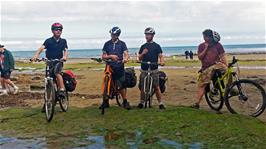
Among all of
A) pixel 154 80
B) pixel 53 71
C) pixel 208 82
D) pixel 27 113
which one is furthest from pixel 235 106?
pixel 27 113

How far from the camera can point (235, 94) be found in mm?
10414

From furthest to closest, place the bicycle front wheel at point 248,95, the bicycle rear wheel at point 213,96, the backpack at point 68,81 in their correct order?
1. the backpack at point 68,81
2. the bicycle rear wheel at point 213,96
3. the bicycle front wheel at point 248,95

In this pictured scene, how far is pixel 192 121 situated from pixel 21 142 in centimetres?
371

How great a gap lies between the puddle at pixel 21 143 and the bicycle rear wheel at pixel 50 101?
152cm

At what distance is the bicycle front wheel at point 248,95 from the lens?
402 inches

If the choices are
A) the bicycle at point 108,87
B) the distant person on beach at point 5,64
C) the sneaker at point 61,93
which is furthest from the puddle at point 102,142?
the distant person on beach at point 5,64

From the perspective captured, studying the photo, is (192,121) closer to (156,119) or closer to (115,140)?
(156,119)

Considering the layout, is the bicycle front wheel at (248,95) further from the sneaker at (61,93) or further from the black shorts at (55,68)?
the black shorts at (55,68)

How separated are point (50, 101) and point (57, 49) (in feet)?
5.67

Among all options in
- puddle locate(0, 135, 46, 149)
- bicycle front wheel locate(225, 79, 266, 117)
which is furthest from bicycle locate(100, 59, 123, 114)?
bicycle front wheel locate(225, 79, 266, 117)

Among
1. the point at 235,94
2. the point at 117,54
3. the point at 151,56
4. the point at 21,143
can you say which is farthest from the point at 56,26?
the point at 235,94

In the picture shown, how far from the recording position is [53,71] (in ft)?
35.9

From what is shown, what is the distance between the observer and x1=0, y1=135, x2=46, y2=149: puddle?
785 cm

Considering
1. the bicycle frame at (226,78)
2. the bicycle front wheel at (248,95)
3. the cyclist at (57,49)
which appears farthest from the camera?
the cyclist at (57,49)
